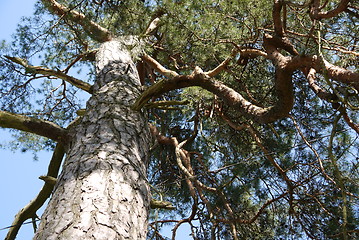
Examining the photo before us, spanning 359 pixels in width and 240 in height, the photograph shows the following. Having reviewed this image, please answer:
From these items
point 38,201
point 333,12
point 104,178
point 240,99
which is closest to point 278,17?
point 333,12

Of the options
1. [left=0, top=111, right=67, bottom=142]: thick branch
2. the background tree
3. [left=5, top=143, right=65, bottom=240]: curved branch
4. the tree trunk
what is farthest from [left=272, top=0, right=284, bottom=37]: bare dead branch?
[left=5, top=143, right=65, bottom=240]: curved branch

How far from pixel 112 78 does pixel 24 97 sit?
208 cm

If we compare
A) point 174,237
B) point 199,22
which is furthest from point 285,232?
point 199,22

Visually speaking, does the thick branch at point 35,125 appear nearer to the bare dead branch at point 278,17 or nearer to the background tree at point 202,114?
the background tree at point 202,114

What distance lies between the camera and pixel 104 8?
11.6 ft

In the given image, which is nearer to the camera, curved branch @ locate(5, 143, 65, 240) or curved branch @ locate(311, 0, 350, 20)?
curved branch @ locate(311, 0, 350, 20)

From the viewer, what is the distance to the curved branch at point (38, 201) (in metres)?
2.63

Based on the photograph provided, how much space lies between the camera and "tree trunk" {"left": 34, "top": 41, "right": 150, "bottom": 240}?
1.55 metres

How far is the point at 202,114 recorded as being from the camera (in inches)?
173

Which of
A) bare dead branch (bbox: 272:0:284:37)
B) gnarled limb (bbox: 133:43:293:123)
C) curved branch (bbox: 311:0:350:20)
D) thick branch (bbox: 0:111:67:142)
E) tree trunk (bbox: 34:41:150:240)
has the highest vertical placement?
bare dead branch (bbox: 272:0:284:37)

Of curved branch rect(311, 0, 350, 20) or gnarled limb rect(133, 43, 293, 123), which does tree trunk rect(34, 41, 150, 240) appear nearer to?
gnarled limb rect(133, 43, 293, 123)

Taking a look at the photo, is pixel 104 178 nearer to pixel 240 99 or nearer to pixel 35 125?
pixel 35 125

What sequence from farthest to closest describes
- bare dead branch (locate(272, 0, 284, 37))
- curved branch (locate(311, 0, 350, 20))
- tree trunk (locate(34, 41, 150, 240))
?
bare dead branch (locate(272, 0, 284, 37))
curved branch (locate(311, 0, 350, 20))
tree trunk (locate(34, 41, 150, 240))

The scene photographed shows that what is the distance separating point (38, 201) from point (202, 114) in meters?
2.29
